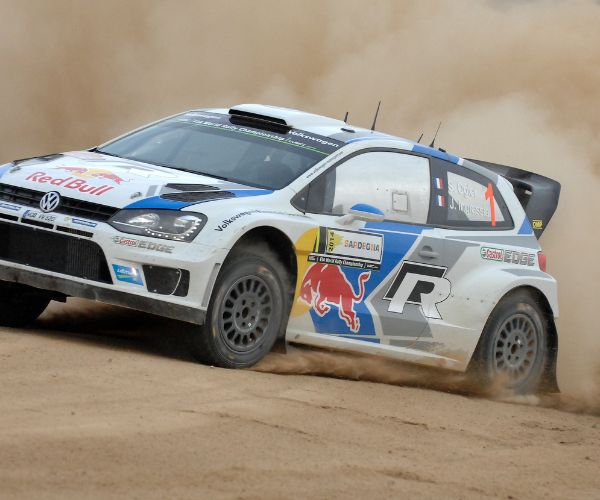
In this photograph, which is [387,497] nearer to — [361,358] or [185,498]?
[185,498]

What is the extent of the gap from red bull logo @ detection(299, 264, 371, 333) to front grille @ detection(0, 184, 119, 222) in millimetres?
1245

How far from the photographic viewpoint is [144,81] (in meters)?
18.8

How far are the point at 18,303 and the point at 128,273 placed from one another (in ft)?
3.79

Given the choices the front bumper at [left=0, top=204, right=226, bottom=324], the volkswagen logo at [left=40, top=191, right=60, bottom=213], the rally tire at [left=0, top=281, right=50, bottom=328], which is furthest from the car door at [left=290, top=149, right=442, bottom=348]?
the rally tire at [left=0, top=281, right=50, bottom=328]

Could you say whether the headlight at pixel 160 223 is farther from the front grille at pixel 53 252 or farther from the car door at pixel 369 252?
the car door at pixel 369 252

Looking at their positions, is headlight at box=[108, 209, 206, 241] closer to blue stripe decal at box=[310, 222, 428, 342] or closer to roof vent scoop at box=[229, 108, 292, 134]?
blue stripe decal at box=[310, 222, 428, 342]

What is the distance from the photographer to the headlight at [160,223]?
25.9 feet

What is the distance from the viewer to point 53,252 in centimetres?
806

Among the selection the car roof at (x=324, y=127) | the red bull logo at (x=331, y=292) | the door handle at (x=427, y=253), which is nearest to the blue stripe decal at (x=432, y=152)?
the car roof at (x=324, y=127)

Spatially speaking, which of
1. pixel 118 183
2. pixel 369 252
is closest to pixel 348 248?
pixel 369 252

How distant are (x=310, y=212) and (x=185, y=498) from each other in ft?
11.3

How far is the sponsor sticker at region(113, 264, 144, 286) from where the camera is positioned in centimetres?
789

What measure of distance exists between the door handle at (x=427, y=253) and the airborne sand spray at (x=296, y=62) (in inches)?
313

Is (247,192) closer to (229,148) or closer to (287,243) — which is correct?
(287,243)
